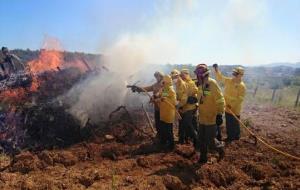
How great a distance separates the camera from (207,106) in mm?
8375

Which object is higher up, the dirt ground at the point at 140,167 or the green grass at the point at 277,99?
the dirt ground at the point at 140,167

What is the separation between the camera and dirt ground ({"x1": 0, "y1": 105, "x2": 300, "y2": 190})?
761cm

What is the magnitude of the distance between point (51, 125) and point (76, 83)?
3.65m

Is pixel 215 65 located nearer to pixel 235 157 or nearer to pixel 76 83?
pixel 235 157

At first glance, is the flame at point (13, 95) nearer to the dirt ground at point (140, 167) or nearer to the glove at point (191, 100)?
the dirt ground at point (140, 167)

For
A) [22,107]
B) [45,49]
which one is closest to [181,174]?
[22,107]

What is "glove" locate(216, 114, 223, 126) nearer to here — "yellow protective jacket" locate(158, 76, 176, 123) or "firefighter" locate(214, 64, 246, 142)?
"yellow protective jacket" locate(158, 76, 176, 123)

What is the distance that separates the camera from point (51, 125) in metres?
11.2

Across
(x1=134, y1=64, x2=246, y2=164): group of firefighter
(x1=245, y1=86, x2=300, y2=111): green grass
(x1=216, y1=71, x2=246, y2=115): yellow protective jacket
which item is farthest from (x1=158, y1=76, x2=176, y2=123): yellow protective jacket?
(x1=245, y1=86, x2=300, y2=111): green grass

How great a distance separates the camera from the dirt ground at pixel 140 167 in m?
7.61

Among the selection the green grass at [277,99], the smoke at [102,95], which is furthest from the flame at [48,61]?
the green grass at [277,99]

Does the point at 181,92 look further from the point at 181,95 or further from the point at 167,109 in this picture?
the point at 167,109

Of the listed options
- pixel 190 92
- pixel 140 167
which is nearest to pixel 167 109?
pixel 190 92

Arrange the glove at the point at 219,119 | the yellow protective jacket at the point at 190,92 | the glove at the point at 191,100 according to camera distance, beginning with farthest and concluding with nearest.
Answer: the yellow protective jacket at the point at 190,92 < the glove at the point at 191,100 < the glove at the point at 219,119
